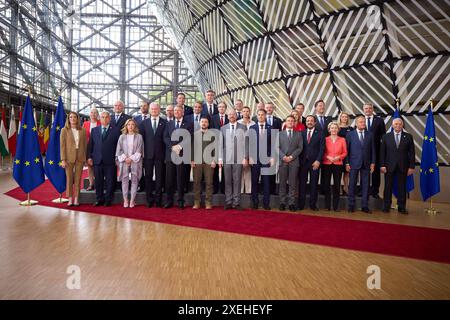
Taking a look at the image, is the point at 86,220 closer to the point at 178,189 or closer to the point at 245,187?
the point at 178,189

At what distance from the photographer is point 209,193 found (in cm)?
661

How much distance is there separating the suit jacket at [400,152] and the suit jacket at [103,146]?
530cm

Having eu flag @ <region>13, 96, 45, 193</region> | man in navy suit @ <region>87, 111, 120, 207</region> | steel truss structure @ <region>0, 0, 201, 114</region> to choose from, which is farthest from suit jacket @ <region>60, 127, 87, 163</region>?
steel truss structure @ <region>0, 0, 201, 114</region>

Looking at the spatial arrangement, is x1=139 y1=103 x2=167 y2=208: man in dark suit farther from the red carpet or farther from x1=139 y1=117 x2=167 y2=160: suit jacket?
the red carpet

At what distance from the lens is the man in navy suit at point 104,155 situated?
6.49m

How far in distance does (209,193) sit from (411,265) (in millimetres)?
3879

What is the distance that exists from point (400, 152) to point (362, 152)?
30.3 inches

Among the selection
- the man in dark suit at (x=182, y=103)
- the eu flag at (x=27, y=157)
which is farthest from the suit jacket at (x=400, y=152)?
the eu flag at (x=27, y=157)

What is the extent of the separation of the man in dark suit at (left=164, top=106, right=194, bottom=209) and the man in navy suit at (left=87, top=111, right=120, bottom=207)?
105 centimetres

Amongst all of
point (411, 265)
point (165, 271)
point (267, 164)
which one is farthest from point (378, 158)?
point (165, 271)

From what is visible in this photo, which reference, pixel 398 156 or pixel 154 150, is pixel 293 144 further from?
pixel 154 150

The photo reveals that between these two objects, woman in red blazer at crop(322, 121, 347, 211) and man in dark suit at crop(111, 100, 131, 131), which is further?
man in dark suit at crop(111, 100, 131, 131)

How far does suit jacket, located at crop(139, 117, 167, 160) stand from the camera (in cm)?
654

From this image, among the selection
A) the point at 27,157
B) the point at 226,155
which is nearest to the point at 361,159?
the point at 226,155
